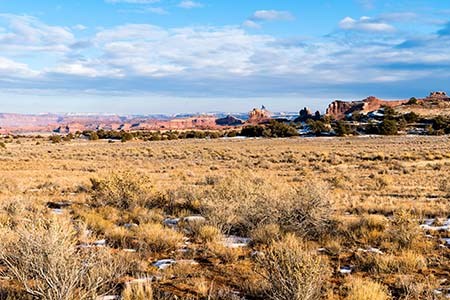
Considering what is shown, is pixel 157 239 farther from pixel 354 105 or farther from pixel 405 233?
pixel 354 105

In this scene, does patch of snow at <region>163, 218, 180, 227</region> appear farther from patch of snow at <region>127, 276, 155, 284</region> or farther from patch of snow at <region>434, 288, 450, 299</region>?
patch of snow at <region>434, 288, 450, 299</region>

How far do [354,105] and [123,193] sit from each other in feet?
455

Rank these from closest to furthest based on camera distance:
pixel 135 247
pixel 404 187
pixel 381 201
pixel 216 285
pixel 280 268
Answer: pixel 280 268
pixel 216 285
pixel 135 247
pixel 381 201
pixel 404 187

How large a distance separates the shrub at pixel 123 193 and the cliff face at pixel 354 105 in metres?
124

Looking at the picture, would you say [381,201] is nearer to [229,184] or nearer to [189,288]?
[229,184]

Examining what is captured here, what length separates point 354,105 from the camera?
143 metres

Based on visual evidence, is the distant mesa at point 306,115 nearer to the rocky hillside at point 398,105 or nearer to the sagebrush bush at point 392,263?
the rocky hillside at point 398,105

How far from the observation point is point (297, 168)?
2569 centimetres

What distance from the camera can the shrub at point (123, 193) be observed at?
1238cm

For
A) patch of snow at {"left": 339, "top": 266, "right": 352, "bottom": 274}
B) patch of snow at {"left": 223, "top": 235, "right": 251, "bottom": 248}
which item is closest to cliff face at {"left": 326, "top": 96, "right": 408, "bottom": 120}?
patch of snow at {"left": 223, "top": 235, "right": 251, "bottom": 248}

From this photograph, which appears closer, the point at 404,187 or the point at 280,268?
the point at 280,268

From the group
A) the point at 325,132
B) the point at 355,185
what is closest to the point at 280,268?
the point at 355,185

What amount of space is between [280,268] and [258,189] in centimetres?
658

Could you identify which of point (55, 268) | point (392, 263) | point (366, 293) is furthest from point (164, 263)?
point (392, 263)
